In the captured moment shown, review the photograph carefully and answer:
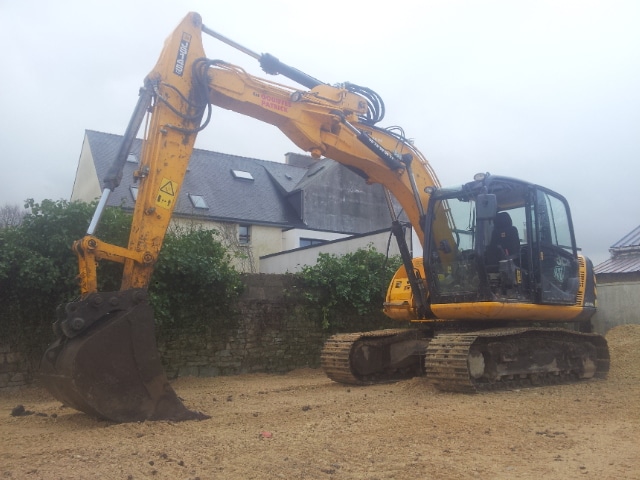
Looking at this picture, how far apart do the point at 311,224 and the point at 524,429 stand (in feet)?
69.5

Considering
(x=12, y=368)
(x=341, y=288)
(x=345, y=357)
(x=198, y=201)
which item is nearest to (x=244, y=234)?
(x=198, y=201)

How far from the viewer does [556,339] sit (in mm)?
9273

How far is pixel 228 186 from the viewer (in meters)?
25.8

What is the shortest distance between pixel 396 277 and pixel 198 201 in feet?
48.3

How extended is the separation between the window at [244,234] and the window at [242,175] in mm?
3148

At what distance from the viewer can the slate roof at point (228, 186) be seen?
930 inches

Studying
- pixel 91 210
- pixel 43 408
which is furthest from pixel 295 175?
pixel 43 408

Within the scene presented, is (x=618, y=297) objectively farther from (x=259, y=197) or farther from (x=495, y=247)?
(x=259, y=197)

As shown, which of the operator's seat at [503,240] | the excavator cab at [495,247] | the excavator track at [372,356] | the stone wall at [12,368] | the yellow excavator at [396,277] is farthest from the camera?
the excavator track at [372,356]

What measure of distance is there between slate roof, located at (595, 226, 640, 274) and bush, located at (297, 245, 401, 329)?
8.43 metres

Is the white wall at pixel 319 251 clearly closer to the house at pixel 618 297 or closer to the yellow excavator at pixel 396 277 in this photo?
the yellow excavator at pixel 396 277

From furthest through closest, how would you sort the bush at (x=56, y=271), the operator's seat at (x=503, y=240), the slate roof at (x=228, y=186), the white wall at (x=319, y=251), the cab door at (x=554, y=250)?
the slate roof at (x=228, y=186), the white wall at (x=319, y=251), the bush at (x=56, y=271), the cab door at (x=554, y=250), the operator's seat at (x=503, y=240)

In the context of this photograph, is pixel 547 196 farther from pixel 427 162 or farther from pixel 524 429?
pixel 524 429

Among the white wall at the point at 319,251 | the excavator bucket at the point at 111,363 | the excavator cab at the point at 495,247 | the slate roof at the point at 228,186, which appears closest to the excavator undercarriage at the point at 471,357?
the excavator cab at the point at 495,247
